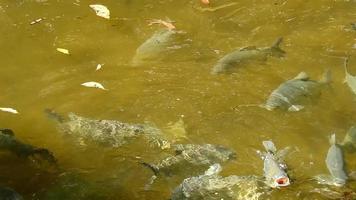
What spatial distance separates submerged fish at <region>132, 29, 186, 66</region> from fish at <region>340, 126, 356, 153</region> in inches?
77.3

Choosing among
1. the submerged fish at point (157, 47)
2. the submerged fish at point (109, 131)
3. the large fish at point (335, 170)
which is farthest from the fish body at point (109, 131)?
Answer: the large fish at point (335, 170)

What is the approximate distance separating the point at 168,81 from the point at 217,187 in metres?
1.45

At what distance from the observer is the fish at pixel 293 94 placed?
16.0 feet

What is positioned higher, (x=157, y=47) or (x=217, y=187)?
(x=157, y=47)

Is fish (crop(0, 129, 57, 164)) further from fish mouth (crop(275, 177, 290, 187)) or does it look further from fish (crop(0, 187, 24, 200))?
fish mouth (crop(275, 177, 290, 187))

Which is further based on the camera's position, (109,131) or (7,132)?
(109,131)

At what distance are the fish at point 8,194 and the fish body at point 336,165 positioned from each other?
2286 mm

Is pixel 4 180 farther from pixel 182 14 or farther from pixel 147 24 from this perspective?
pixel 182 14

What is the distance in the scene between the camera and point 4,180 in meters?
4.45

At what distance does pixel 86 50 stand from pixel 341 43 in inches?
103

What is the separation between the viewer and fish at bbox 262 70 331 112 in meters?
4.87

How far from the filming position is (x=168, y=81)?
215 inches

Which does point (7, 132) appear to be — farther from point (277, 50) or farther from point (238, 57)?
point (277, 50)

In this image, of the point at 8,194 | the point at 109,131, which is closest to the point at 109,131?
the point at 109,131
